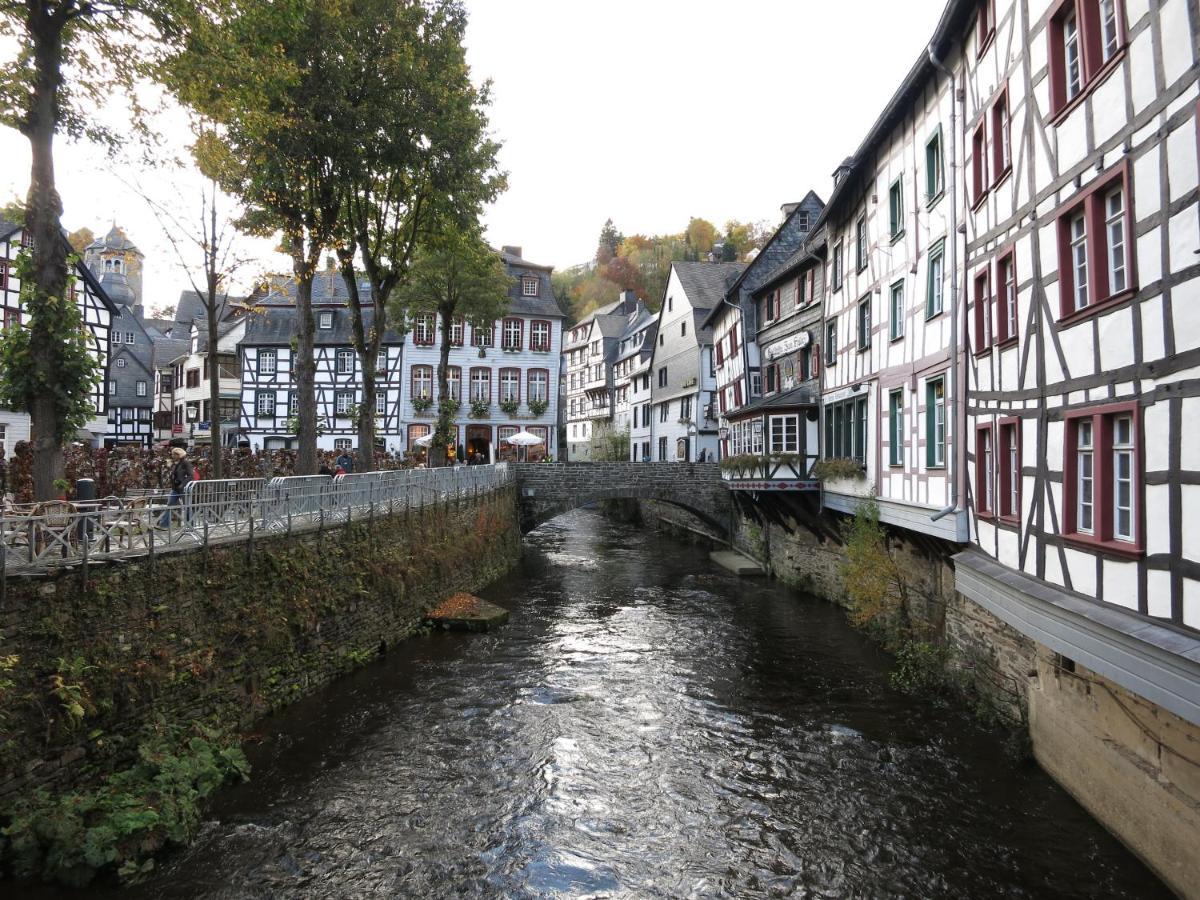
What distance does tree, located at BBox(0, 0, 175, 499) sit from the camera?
390 inches

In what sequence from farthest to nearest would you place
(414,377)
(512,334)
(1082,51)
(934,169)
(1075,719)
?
(512,334), (414,377), (934,169), (1075,719), (1082,51)

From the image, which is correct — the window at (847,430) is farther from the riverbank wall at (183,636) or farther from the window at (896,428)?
the riverbank wall at (183,636)

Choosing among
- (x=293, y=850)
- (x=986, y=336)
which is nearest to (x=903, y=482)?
(x=986, y=336)

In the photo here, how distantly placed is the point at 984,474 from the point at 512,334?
3685cm

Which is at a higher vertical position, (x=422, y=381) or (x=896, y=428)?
(x=422, y=381)

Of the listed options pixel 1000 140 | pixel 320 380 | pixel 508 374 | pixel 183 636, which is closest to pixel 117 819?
pixel 183 636

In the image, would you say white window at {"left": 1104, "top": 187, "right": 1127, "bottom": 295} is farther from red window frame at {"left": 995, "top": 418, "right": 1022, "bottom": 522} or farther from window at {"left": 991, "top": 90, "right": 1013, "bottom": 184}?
red window frame at {"left": 995, "top": 418, "right": 1022, "bottom": 522}

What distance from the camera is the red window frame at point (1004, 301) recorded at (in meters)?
10.5

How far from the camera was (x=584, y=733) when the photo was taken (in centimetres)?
1202

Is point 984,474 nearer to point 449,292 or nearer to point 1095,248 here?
A: point 1095,248

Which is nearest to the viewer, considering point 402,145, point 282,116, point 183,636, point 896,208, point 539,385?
point 183,636

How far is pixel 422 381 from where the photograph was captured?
46125 millimetres

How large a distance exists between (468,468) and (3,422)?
739 inches

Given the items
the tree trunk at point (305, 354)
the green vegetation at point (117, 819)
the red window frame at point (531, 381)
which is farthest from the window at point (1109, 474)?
the red window frame at point (531, 381)
